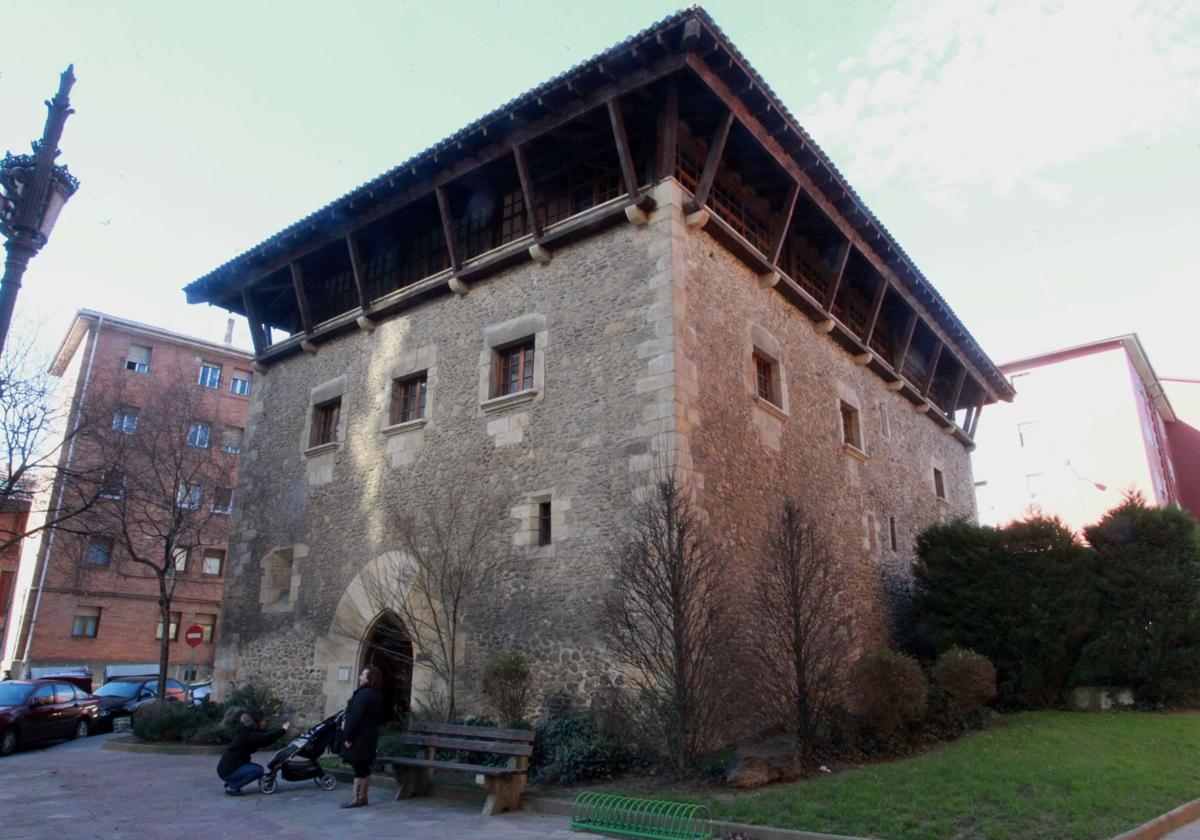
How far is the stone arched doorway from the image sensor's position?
1346cm

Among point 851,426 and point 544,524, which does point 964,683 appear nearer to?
point 851,426

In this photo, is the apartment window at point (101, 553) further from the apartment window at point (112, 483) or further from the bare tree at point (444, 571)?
the bare tree at point (444, 571)

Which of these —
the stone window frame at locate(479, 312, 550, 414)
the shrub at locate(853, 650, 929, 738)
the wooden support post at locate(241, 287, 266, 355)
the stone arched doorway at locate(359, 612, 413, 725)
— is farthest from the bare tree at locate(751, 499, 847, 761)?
the wooden support post at locate(241, 287, 266, 355)

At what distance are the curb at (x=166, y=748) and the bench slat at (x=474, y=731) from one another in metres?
6.08

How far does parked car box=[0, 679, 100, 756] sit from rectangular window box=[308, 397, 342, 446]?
6722 millimetres

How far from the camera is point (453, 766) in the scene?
816 centimetres

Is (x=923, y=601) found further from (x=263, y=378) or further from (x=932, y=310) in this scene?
(x=263, y=378)

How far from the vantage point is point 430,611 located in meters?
12.5

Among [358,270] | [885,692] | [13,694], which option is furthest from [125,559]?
[885,692]

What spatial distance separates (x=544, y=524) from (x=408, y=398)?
4382 mm

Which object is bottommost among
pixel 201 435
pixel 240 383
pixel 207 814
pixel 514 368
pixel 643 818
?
pixel 207 814

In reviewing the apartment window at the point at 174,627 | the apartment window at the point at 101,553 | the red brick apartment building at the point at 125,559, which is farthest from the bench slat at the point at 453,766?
the apartment window at the point at 174,627

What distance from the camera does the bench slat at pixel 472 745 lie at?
8.01 meters

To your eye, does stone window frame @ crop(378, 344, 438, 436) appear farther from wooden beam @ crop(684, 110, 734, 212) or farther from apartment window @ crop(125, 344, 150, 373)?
apartment window @ crop(125, 344, 150, 373)
